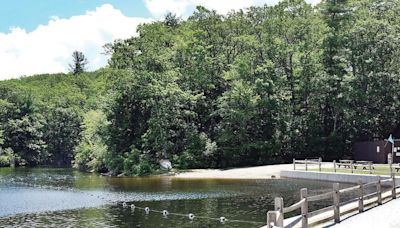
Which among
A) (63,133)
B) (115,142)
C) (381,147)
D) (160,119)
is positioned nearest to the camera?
(381,147)

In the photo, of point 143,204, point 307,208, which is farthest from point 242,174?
point 307,208

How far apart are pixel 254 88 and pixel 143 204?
31.5 m

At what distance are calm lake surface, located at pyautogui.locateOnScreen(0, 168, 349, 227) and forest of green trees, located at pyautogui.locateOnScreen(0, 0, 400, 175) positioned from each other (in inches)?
712

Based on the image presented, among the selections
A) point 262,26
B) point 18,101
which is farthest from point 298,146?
point 18,101

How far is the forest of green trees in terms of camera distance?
53000mm

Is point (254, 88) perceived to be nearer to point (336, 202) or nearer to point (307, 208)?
point (336, 202)

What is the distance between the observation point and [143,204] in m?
25.5

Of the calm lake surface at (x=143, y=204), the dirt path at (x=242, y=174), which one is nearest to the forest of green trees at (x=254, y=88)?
the dirt path at (x=242, y=174)

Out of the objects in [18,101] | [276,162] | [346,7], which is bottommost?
[276,162]

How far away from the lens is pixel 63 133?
9262cm

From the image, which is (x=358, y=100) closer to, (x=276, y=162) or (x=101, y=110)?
(x=276, y=162)

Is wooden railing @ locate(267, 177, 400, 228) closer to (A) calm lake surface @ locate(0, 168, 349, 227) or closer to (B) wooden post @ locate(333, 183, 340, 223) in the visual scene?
(B) wooden post @ locate(333, 183, 340, 223)

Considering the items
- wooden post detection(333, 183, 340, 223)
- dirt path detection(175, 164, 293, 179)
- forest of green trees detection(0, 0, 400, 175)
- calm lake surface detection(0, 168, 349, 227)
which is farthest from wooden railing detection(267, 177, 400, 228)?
forest of green trees detection(0, 0, 400, 175)

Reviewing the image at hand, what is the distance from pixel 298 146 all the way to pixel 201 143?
11161 mm
